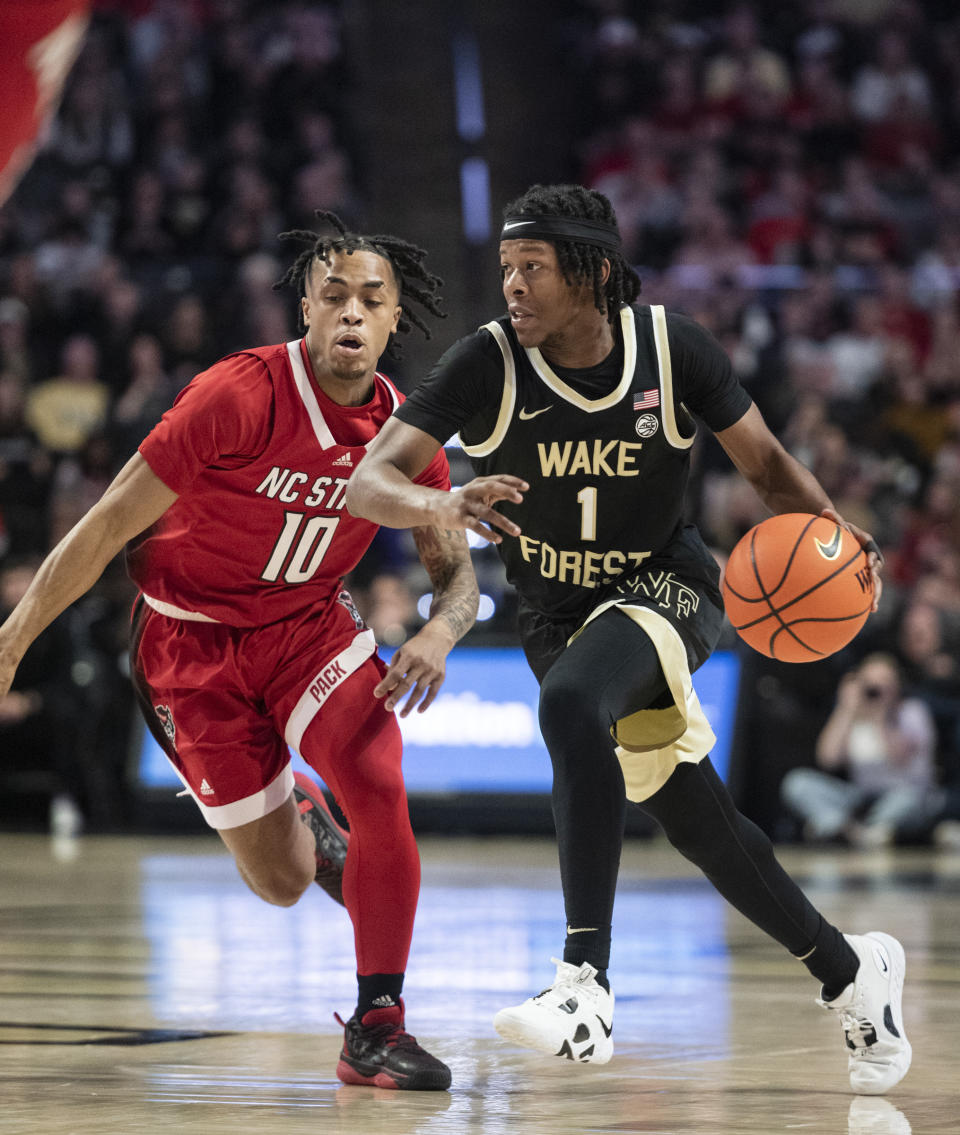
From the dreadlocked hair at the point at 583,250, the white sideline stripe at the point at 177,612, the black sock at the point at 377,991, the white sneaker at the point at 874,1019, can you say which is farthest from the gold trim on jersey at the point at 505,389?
the white sneaker at the point at 874,1019

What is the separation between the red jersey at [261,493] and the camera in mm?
4312

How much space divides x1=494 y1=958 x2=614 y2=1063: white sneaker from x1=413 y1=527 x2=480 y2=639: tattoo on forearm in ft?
3.30

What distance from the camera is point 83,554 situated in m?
4.12

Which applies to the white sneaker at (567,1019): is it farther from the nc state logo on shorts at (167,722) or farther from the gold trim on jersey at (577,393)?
the nc state logo on shorts at (167,722)

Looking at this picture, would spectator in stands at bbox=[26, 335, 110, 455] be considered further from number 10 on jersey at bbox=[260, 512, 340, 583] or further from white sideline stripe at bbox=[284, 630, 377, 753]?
white sideline stripe at bbox=[284, 630, 377, 753]

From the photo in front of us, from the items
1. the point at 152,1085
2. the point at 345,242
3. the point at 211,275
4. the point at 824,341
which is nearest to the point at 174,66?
the point at 211,275

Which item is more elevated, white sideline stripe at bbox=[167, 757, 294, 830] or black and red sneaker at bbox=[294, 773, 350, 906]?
white sideline stripe at bbox=[167, 757, 294, 830]

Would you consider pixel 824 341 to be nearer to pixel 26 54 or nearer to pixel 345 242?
pixel 345 242

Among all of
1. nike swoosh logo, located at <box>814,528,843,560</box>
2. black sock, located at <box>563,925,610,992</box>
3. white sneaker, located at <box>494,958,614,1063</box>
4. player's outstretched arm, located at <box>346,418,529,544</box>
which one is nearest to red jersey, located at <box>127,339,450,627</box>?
player's outstretched arm, located at <box>346,418,529,544</box>

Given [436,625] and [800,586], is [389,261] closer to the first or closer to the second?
[436,625]

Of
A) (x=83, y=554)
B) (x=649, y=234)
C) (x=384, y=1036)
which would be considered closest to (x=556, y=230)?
(x=83, y=554)

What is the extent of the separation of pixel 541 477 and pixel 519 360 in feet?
0.87

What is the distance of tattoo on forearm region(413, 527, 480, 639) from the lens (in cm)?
432

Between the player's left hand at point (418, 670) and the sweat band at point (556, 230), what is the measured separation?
0.92m
